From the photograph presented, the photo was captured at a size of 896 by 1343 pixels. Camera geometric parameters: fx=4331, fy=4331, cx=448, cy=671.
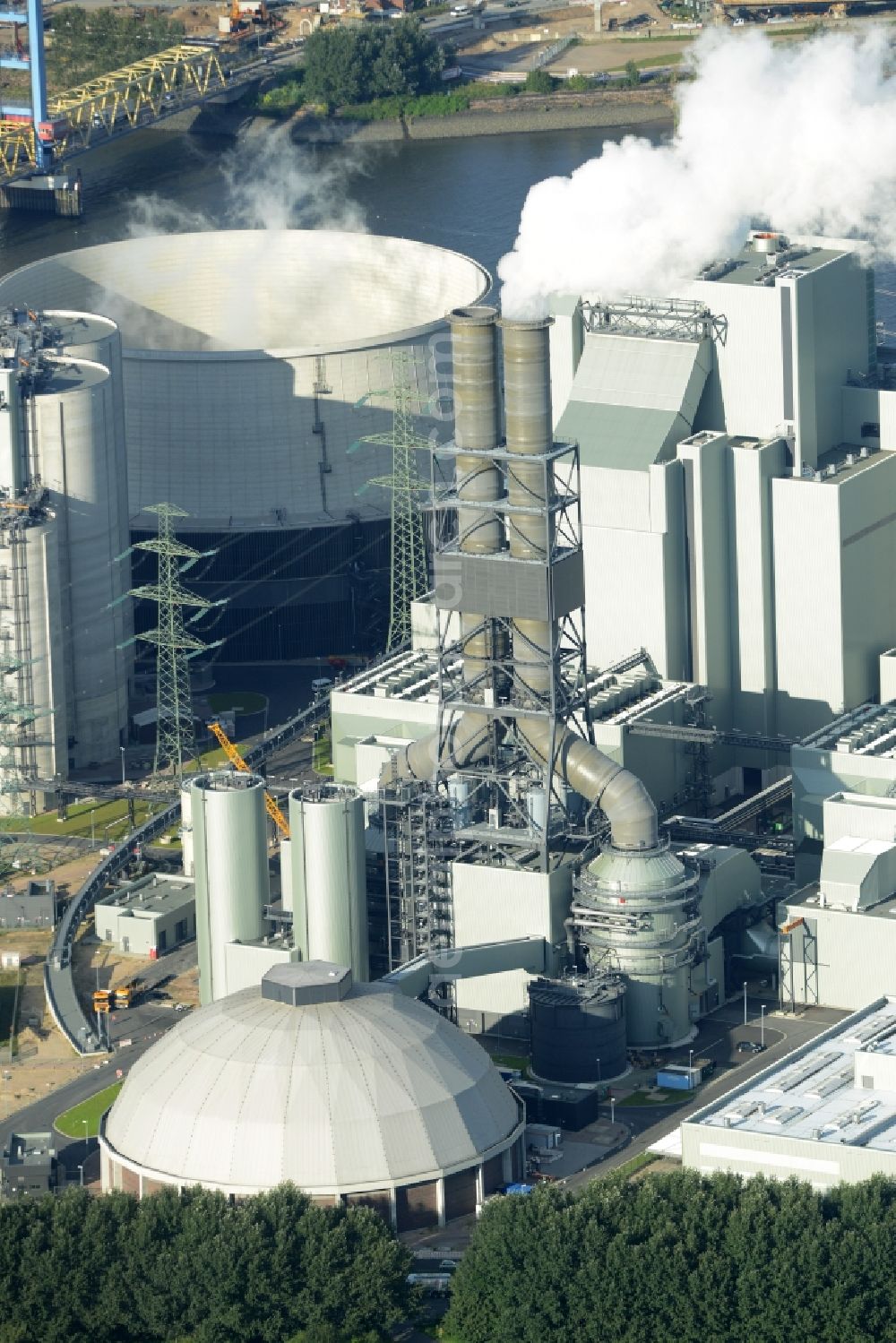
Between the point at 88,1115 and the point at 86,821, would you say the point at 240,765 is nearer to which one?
the point at 86,821

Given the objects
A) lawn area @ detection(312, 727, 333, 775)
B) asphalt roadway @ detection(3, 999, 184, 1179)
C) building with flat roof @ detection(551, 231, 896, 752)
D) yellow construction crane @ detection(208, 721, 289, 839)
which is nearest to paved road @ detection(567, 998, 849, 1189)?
asphalt roadway @ detection(3, 999, 184, 1179)

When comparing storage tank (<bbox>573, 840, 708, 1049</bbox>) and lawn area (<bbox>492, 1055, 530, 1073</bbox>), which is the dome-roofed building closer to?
lawn area (<bbox>492, 1055, 530, 1073</bbox>)

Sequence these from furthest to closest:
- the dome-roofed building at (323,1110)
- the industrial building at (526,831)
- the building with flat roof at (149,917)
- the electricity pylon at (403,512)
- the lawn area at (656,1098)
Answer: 1. the electricity pylon at (403,512)
2. the building with flat roof at (149,917)
3. the industrial building at (526,831)
4. the lawn area at (656,1098)
5. the dome-roofed building at (323,1110)

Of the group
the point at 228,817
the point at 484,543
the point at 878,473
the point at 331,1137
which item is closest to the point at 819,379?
the point at 878,473

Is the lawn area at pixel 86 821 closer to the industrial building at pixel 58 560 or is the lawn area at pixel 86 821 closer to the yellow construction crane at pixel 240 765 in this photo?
the industrial building at pixel 58 560

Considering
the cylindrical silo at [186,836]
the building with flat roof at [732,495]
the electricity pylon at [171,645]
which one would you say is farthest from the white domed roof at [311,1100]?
the electricity pylon at [171,645]

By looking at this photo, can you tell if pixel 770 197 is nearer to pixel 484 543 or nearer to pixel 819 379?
pixel 819 379
